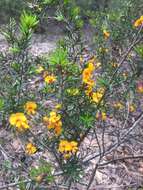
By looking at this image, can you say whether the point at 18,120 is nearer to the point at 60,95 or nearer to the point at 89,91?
the point at 60,95

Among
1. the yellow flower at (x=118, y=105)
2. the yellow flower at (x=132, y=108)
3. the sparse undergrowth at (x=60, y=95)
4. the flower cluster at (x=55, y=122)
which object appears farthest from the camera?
the yellow flower at (x=132, y=108)

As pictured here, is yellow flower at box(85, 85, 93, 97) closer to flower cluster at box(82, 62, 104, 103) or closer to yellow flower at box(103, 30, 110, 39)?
flower cluster at box(82, 62, 104, 103)

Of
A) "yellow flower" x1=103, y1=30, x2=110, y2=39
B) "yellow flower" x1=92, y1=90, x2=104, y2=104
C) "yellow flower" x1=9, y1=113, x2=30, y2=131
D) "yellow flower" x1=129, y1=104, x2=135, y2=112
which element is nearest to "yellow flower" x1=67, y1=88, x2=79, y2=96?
"yellow flower" x1=92, y1=90, x2=104, y2=104

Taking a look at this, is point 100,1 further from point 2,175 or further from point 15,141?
point 2,175

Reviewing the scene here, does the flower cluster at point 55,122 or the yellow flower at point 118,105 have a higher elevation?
the yellow flower at point 118,105

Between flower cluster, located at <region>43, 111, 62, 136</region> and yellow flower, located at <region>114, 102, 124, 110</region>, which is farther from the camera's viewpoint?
yellow flower, located at <region>114, 102, 124, 110</region>

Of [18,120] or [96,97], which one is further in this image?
[96,97]

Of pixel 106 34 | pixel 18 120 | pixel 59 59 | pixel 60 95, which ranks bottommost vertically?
pixel 18 120

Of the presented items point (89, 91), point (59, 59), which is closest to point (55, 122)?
point (89, 91)

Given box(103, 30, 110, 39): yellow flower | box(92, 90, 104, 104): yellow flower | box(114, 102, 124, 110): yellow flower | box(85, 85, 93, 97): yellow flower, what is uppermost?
box(103, 30, 110, 39): yellow flower

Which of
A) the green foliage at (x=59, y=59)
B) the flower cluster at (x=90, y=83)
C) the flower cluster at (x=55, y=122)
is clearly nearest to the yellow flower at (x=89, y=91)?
the flower cluster at (x=90, y=83)

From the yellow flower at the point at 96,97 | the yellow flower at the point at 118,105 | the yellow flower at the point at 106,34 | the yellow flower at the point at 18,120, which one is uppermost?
the yellow flower at the point at 106,34

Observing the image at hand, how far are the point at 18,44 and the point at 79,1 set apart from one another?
4661mm

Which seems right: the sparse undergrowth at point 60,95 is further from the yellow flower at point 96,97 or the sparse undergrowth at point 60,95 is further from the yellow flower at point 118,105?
the yellow flower at point 118,105
